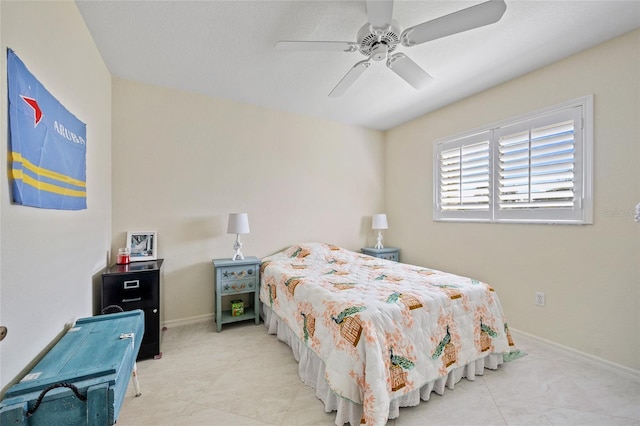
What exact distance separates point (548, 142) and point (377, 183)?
2.24m

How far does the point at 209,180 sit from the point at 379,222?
7.87 ft

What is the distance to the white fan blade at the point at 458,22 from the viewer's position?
1.40m

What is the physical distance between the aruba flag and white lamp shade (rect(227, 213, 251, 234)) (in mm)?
1370

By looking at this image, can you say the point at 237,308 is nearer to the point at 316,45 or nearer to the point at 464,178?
the point at 316,45

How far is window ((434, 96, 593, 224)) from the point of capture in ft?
7.51

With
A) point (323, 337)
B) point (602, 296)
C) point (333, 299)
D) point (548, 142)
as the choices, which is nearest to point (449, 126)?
point (548, 142)

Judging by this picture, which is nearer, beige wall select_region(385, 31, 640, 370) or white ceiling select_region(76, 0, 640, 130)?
white ceiling select_region(76, 0, 640, 130)

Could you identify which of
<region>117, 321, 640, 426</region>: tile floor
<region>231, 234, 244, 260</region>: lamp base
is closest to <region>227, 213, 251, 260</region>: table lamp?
<region>231, 234, 244, 260</region>: lamp base

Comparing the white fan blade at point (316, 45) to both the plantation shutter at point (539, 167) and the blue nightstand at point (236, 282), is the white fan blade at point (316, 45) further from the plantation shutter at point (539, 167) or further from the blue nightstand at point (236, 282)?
the blue nightstand at point (236, 282)

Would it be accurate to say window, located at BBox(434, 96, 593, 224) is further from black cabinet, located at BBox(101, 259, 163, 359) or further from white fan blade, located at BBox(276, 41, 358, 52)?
black cabinet, located at BBox(101, 259, 163, 359)

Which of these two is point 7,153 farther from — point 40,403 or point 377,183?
point 377,183

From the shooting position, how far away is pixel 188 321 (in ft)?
9.82

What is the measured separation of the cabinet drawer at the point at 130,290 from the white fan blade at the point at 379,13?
249 cm

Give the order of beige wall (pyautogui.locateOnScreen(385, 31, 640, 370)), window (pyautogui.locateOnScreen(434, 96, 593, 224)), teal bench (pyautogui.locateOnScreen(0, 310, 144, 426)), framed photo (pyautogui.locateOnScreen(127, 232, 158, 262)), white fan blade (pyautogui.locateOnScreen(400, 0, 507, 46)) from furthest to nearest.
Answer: framed photo (pyautogui.locateOnScreen(127, 232, 158, 262)), window (pyautogui.locateOnScreen(434, 96, 593, 224)), beige wall (pyautogui.locateOnScreen(385, 31, 640, 370)), white fan blade (pyautogui.locateOnScreen(400, 0, 507, 46)), teal bench (pyautogui.locateOnScreen(0, 310, 144, 426))
